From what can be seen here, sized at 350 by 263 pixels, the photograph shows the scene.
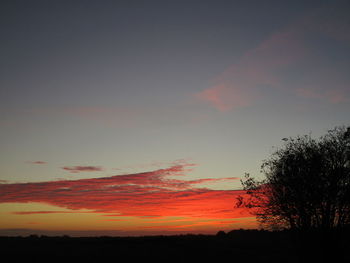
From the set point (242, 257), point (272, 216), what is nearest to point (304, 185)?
point (272, 216)

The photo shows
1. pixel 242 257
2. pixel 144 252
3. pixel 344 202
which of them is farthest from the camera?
pixel 242 257

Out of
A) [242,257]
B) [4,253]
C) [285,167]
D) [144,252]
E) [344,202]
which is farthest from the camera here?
[242,257]

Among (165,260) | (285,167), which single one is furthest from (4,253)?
(285,167)

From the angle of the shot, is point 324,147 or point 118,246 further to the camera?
point 118,246

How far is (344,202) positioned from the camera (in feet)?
111

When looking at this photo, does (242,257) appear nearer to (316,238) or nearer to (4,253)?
(316,238)

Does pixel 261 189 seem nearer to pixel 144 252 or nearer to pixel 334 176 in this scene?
pixel 334 176

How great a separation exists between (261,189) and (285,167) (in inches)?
158

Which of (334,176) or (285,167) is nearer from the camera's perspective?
(334,176)

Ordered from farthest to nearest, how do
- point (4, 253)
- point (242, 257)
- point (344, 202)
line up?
point (242, 257) < point (4, 253) < point (344, 202)

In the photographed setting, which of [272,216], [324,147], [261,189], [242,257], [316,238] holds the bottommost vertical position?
[242,257]

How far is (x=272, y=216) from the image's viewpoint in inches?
1475

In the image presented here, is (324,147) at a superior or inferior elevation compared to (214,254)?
superior

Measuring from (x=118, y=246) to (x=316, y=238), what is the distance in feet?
97.8
